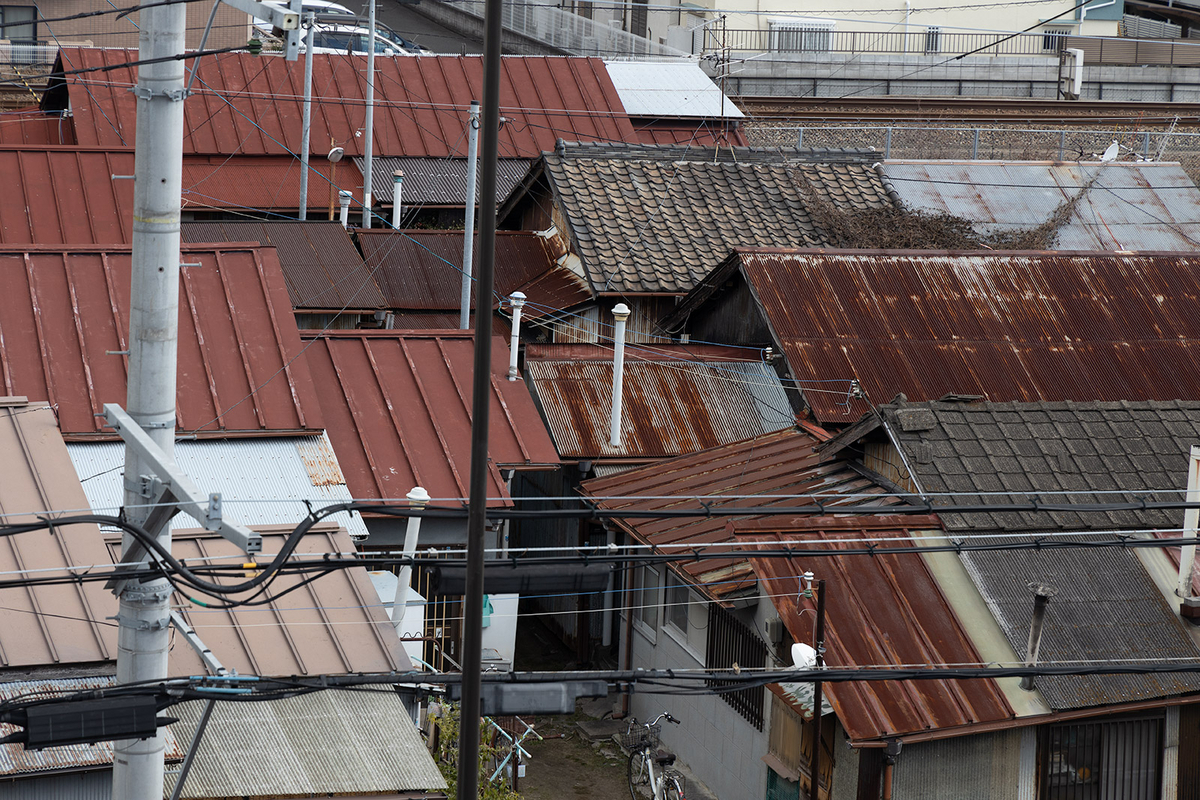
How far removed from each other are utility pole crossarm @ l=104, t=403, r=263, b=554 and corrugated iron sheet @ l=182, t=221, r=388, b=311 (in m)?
13.1

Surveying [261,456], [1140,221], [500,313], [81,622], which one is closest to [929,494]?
[261,456]

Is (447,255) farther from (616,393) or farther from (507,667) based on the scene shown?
(507,667)

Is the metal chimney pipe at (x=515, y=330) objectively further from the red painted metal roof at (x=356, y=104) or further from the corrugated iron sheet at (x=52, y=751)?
the red painted metal roof at (x=356, y=104)

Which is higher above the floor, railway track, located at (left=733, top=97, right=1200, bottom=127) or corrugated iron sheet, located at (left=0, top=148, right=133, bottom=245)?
railway track, located at (left=733, top=97, right=1200, bottom=127)

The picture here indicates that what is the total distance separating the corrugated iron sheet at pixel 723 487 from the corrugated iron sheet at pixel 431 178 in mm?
12617

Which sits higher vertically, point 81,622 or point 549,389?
point 549,389

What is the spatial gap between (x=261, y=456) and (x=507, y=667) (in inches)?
141

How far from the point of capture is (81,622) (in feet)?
31.5

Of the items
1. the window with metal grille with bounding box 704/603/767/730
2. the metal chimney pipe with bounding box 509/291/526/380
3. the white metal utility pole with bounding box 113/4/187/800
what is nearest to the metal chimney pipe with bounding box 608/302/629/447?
the metal chimney pipe with bounding box 509/291/526/380

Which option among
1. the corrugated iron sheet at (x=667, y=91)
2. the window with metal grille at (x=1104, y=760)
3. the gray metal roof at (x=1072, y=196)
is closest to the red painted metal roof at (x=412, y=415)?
the window with metal grille at (x=1104, y=760)

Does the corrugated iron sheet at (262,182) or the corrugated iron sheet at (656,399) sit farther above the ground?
the corrugated iron sheet at (262,182)

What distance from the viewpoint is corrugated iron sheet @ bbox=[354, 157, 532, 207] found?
28.8 meters

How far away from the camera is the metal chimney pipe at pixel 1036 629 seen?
11.9 metres

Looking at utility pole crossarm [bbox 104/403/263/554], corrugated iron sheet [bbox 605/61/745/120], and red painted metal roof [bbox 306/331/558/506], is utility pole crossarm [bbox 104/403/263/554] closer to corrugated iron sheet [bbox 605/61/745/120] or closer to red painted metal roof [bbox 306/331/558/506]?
red painted metal roof [bbox 306/331/558/506]
